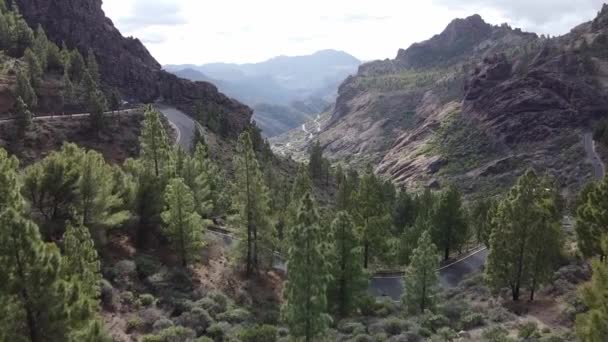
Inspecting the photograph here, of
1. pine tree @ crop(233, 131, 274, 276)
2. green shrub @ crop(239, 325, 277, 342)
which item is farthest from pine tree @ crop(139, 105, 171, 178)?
green shrub @ crop(239, 325, 277, 342)

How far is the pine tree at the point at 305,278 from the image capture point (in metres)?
24.8

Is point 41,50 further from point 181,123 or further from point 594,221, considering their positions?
point 594,221

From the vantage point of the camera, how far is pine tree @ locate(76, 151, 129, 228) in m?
34.0

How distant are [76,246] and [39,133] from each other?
5757 cm

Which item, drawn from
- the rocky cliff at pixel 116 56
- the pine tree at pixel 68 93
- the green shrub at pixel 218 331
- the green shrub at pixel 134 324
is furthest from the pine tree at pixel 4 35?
the green shrub at pixel 218 331

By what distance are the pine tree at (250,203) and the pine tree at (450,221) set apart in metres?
23.4

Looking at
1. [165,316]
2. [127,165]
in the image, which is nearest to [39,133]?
[127,165]

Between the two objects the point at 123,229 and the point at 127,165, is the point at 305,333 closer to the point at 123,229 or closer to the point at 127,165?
the point at 123,229

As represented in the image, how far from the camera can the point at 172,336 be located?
83.6 feet

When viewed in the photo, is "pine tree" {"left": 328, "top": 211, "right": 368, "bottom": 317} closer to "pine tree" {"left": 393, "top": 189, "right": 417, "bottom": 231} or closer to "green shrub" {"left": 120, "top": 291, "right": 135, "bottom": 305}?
"green shrub" {"left": 120, "top": 291, "right": 135, "bottom": 305}

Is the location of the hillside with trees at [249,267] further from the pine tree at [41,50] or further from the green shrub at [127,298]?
the pine tree at [41,50]

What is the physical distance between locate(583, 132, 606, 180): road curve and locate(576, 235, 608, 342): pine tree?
294 ft

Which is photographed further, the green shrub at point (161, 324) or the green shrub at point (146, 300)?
the green shrub at point (146, 300)

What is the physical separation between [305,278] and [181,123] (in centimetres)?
10155
